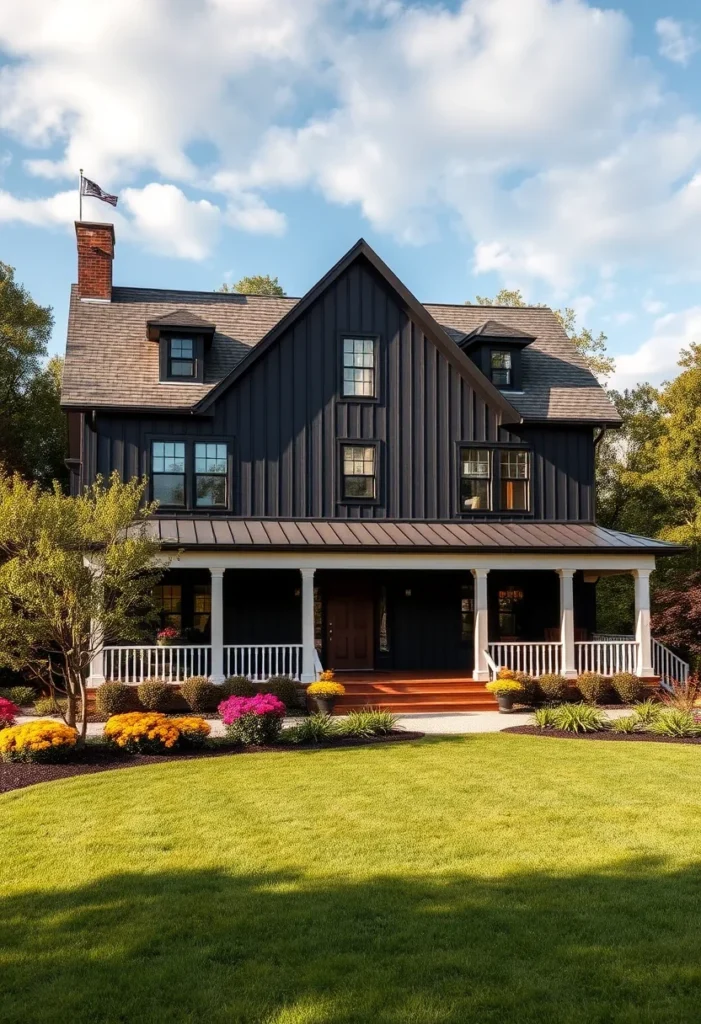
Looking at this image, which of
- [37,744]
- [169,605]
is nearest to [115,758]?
[37,744]

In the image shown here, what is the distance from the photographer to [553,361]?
25.0 metres

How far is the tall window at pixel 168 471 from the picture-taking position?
69.9 ft

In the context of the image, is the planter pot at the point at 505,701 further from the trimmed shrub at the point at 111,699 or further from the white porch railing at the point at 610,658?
the trimmed shrub at the point at 111,699

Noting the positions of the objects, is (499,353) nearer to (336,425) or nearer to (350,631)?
(336,425)

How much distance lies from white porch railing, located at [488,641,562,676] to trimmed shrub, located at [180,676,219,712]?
623 cm

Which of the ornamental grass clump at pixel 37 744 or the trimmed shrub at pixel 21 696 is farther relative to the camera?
the trimmed shrub at pixel 21 696

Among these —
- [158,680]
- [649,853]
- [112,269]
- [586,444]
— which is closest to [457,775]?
[649,853]

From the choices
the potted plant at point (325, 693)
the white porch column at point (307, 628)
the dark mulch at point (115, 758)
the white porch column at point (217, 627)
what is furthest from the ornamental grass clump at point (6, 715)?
the white porch column at point (307, 628)

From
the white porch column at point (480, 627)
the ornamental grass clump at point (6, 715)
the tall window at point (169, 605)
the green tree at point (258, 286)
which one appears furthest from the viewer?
the green tree at point (258, 286)

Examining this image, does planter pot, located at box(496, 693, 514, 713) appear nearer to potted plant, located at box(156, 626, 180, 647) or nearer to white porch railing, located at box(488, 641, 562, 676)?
white porch railing, located at box(488, 641, 562, 676)

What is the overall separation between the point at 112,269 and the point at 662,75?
51.3ft

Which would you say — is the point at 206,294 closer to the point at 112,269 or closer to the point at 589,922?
the point at 112,269

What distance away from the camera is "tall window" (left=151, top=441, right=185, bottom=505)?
21.3 metres

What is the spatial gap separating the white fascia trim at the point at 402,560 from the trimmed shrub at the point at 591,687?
2.54m
